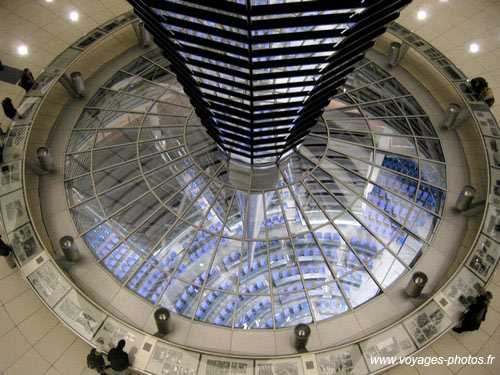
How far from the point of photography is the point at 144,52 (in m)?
23.2

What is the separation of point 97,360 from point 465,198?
13.7 metres

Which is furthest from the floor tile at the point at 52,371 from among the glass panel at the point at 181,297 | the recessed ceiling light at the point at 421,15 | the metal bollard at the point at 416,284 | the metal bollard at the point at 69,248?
the recessed ceiling light at the point at 421,15

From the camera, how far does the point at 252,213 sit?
17422 millimetres

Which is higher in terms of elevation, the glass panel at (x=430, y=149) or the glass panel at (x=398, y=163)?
the glass panel at (x=430, y=149)

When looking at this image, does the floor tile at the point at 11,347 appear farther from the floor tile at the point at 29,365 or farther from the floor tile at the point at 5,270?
the floor tile at the point at 5,270

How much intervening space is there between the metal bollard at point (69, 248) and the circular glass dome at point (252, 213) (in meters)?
0.95

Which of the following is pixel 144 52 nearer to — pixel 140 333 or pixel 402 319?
pixel 140 333

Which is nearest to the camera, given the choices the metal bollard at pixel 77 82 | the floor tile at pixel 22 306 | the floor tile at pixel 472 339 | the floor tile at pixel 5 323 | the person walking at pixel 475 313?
the person walking at pixel 475 313

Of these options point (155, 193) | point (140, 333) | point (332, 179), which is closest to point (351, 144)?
point (332, 179)

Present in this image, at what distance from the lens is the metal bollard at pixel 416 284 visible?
15.3 m

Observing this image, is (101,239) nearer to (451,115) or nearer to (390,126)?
(390,126)

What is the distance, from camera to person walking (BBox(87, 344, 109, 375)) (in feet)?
46.1

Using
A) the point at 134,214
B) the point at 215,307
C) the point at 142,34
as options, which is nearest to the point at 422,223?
the point at 215,307

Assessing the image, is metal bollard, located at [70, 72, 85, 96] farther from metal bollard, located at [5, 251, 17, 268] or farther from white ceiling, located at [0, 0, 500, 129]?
metal bollard, located at [5, 251, 17, 268]
